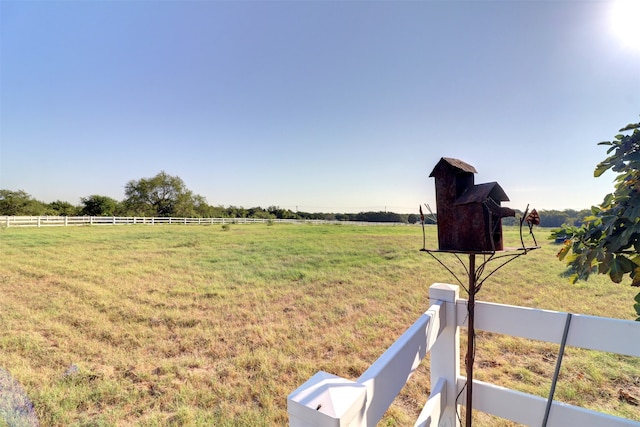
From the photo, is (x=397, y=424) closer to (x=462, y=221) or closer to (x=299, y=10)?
(x=462, y=221)

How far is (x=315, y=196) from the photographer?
32.0 ft

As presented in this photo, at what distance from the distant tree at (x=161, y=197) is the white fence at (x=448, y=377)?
2040 cm

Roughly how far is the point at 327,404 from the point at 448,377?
0.94 meters

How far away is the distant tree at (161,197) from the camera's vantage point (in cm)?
1827

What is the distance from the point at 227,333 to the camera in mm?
2623

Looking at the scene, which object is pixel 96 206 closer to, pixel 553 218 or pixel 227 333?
pixel 227 333

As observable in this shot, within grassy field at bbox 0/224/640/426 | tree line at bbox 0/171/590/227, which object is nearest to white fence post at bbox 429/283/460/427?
grassy field at bbox 0/224/640/426

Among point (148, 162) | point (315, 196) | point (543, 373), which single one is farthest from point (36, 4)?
point (315, 196)

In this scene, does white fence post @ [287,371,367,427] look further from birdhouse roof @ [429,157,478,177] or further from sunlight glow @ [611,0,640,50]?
sunlight glow @ [611,0,640,50]

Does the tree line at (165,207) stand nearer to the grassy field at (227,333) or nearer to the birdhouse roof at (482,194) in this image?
the grassy field at (227,333)

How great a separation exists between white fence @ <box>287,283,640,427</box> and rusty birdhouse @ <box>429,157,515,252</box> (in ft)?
0.81

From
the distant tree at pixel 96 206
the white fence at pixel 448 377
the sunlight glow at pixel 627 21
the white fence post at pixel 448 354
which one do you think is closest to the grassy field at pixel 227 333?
the white fence post at pixel 448 354

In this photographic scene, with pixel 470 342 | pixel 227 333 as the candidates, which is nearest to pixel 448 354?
pixel 470 342

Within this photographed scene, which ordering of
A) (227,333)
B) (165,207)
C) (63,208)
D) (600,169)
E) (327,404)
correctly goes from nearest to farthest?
(327,404) < (600,169) < (227,333) < (63,208) < (165,207)
